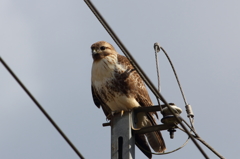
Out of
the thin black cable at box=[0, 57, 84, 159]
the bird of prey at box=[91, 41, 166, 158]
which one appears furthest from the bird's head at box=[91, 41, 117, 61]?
the thin black cable at box=[0, 57, 84, 159]

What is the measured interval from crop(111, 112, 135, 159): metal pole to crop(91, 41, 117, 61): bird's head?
8.09ft

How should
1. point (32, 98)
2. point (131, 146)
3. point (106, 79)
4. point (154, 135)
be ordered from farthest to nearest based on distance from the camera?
point (106, 79) < point (154, 135) < point (131, 146) < point (32, 98)

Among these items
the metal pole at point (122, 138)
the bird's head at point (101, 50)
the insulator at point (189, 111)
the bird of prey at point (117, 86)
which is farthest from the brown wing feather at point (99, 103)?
the metal pole at point (122, 138)

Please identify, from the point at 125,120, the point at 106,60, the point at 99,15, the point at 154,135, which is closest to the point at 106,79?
the point at 106,60

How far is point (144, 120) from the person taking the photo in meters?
7.77

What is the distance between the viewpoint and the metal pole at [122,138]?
5.70 metres

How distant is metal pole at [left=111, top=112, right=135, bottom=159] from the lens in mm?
5699

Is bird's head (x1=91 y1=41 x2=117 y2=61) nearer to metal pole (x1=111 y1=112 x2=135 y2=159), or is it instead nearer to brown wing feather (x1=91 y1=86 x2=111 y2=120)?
brown wing feather (x1=91 y1=86 x2=111 y2=120)

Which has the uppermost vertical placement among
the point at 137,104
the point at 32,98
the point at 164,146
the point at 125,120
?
the point at 32,98

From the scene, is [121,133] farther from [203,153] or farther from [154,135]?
[154,135]

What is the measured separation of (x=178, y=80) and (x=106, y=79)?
1.50m

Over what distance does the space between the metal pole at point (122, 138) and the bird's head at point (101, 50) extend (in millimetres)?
2467

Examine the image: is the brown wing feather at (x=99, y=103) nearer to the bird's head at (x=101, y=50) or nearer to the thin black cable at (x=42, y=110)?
the bird's head at (x=101, y=50)

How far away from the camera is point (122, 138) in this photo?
19.2ft
